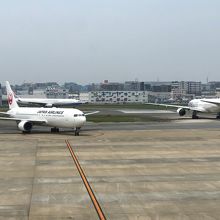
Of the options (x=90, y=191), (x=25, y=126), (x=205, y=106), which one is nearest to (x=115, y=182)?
(x=90, y=191)

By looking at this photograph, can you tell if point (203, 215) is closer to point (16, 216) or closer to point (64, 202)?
point (64, 202)

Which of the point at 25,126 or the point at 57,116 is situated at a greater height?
the point at 57,116

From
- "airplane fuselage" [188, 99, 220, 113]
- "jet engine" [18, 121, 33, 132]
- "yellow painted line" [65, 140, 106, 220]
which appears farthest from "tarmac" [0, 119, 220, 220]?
"airplane fuselage" [188, 99, 220, 113]

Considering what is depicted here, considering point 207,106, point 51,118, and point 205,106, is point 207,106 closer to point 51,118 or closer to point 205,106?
point 205,106

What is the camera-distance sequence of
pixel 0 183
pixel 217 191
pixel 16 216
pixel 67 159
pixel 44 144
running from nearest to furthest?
pixel 16 216 < pixel 217 191 < pixel 0 183 < pixel 67 159 < pixel 44 144

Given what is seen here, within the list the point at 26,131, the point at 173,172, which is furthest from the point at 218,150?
the point at 26,131

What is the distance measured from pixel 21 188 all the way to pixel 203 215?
8.76 m

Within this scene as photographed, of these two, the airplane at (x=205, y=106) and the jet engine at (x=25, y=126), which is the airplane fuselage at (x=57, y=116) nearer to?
the jet engine at (x=25, y=126)

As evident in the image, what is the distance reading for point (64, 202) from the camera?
16.8 metres

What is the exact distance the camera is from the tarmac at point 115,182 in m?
15.5

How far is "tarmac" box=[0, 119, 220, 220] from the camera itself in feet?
50.9

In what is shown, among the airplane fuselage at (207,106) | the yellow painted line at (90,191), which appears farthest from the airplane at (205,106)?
the yellow painted line at (90,191)

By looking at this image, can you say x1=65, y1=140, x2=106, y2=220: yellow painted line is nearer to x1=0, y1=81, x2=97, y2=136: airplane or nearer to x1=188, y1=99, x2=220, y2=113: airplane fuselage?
x1=0, y1=81, x2=97, y2=136: airplane

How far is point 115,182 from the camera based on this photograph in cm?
2081
